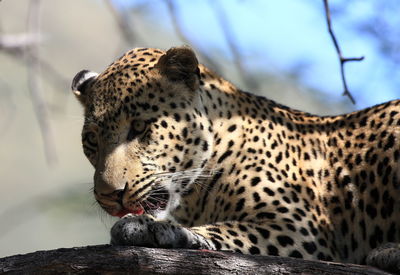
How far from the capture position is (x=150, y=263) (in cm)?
582

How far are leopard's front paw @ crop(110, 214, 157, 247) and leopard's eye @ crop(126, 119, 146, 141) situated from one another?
5.72ft

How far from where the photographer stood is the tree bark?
5734 mm

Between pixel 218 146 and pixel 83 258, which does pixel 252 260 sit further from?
pixel 218 146

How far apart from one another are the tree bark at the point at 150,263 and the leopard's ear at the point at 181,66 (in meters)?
2.81

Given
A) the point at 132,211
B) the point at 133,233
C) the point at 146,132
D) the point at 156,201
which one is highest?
the point at 146,132

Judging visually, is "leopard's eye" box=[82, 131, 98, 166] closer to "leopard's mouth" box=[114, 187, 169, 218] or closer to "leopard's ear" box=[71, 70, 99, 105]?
"leopard's ear" box=[71, 70, 99, 105]

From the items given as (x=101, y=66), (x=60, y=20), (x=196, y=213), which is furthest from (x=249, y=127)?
(x=60, y=20)

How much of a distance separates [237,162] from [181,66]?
41.9 inches

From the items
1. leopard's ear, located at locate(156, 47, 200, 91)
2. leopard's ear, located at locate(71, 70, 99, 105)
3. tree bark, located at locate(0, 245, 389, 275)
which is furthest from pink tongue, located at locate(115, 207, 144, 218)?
tree bark, located at locate(0, 245, 389, 275)

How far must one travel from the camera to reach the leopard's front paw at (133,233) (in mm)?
6301

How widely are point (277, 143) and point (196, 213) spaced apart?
3.30ft

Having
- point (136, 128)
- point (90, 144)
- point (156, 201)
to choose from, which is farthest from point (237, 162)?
point (90, 144)

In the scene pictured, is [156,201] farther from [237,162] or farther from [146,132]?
[237,162]

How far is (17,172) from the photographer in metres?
31.5
